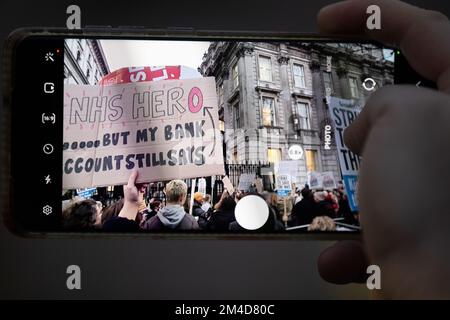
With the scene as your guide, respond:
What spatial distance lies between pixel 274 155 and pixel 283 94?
0.33 feet

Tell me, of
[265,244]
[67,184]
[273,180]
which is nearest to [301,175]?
[273,180]

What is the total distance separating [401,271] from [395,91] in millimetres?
213

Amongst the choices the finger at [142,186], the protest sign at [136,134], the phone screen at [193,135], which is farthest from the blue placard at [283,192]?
the finger at [142,186]

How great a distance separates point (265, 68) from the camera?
510 mm

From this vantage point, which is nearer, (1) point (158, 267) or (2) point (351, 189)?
(2) point (351, 189)

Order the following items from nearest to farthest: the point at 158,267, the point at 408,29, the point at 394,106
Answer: the point at 394,106 → the point at 408,29 → the point at 158,267

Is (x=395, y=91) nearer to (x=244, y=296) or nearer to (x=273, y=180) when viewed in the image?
(x=273, y=180)

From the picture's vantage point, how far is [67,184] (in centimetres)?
48

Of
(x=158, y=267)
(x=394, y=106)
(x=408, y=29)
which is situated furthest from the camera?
(x=158, y=267)

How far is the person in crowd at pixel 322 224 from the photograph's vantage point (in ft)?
1.59

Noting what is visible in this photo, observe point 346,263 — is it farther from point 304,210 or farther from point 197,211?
point 197,211

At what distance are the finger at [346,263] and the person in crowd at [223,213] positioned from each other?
17cm

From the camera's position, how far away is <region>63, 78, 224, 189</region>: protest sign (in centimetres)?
49

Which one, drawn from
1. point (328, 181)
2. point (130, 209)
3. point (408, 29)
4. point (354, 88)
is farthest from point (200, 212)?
point (408, 29)
